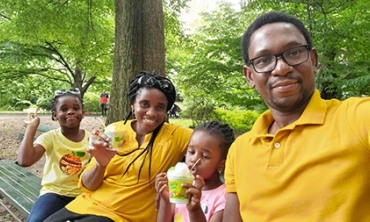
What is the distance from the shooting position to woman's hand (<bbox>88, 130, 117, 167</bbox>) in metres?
2.39

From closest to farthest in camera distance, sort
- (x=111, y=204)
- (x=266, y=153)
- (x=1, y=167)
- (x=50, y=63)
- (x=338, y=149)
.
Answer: (x=338, y=149) < (x=266, y=153) < (x=111, y=204) < (x=1, y=167) < (x=50, y=63)

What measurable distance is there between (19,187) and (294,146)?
4.06m

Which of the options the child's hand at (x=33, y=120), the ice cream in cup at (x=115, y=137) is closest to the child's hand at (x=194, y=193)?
the ice cream in cup at (x=115, y=137)

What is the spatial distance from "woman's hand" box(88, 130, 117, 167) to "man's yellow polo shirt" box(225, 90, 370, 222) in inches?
44.2

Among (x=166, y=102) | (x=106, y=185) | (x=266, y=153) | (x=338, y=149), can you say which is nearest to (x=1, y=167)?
(x=106, y=185)

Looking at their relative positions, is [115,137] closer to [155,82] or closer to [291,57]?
[155,82]

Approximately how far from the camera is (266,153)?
1622mm

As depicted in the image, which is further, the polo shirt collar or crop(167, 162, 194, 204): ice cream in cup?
crop(167, 162, 194, 204): ice cream in cup

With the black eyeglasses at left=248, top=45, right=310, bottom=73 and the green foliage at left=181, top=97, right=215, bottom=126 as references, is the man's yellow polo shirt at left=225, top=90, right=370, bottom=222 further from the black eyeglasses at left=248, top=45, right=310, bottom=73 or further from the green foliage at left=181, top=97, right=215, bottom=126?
the green foliage at left=181, top=97, right=215, bottom=126

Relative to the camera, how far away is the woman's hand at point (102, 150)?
2.39m

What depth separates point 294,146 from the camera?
1518 mm

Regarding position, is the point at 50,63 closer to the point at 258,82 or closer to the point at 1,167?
the point at 1,167

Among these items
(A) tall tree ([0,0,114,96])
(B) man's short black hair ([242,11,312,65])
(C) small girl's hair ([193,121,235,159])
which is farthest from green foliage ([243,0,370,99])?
(A) tall tree ([0,0,114,96])

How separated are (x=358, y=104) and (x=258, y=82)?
1.61 ft
